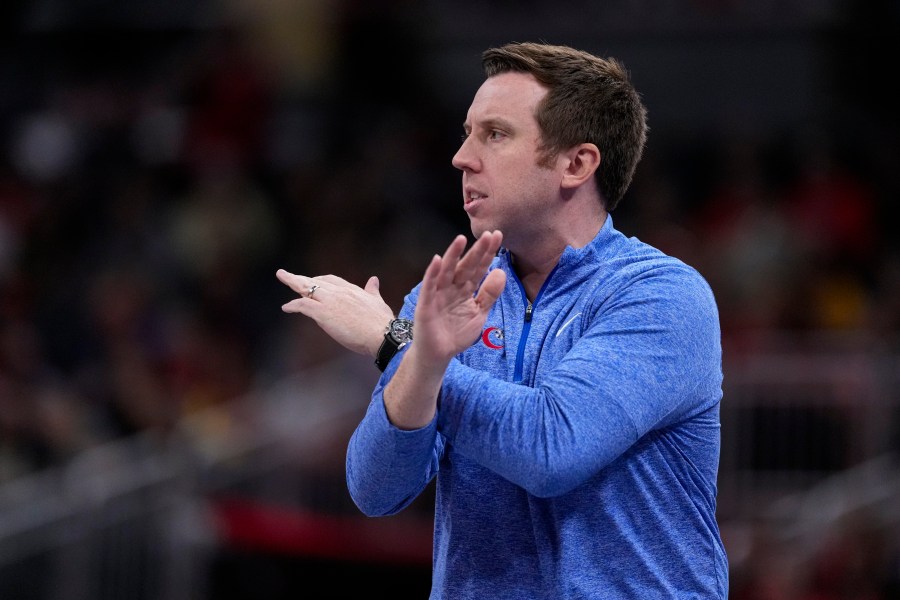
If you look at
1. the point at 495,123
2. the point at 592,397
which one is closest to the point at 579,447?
the point at 592,397

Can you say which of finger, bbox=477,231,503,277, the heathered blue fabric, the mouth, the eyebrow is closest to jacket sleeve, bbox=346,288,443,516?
the heathered blue fabric

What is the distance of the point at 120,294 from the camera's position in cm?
894

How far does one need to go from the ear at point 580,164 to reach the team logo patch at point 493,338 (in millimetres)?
377

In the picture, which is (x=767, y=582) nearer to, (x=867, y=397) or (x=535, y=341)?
(x=867, y=397)

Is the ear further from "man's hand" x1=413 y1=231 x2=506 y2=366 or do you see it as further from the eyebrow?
"man's hand" x1=413 y1=231 x2=506 y2=366

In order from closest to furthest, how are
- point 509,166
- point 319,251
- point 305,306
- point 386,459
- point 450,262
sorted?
point 450,262
point 386,459
point 305,306
point 509,166
point 319,251

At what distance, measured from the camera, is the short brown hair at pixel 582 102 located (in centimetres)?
291

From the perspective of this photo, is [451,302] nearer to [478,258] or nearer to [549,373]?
[478,258]

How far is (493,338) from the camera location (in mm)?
2889

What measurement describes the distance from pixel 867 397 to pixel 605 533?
500cm

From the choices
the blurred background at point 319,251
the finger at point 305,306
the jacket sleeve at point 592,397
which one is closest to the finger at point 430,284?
the jacket sleeve at point 592,397

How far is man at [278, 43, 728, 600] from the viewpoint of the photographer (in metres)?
2.52

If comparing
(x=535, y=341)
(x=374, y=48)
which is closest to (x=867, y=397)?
(x=535, y=341)

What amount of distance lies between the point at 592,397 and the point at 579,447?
0.11 m
